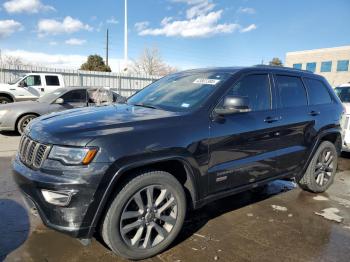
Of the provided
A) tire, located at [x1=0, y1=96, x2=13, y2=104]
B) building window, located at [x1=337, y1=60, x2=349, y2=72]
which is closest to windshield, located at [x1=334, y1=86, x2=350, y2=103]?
tire, located at [x1=0, y1=96, x2=13, y2=104]

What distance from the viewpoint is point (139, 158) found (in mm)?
2814

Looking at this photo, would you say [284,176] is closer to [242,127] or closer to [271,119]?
[271,119]

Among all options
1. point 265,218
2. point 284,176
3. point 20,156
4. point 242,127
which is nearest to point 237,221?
point 265,218

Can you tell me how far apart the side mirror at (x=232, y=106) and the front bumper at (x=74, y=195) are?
1.41 m

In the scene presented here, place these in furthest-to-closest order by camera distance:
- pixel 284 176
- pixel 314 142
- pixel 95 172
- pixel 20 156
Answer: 1. pixel 314 142
2. pixel 284 176
3. pixel 20 156
4. pixel 95 172

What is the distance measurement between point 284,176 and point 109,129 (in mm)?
2654

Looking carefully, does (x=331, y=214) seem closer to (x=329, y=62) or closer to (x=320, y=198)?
(x=320, y=198)

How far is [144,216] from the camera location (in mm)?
3041

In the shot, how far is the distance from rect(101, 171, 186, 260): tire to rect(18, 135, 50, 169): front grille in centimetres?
72

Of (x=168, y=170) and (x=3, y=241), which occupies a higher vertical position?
→ (x=168, y=170)

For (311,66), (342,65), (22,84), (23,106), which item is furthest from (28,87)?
(311,66)

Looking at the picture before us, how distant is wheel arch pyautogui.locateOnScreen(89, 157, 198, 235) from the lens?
2.71m

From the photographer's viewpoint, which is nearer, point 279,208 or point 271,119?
point 271,119

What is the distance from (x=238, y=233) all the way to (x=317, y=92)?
2.57 metres
